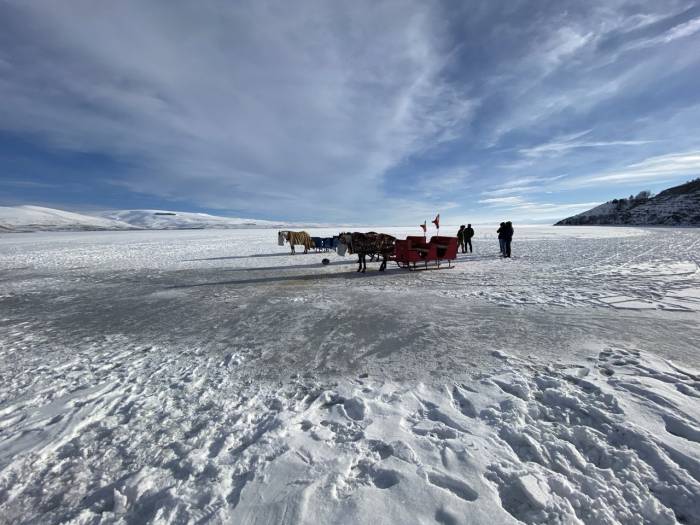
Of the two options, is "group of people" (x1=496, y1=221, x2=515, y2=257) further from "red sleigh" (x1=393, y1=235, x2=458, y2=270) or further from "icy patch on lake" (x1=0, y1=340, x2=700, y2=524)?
"icy patch on lake" (x1=0, y1=340, x2=700, y2=524)

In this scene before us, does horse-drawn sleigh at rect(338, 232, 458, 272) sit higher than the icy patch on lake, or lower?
higher

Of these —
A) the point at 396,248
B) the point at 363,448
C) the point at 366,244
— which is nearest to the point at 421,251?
the point at 396,248

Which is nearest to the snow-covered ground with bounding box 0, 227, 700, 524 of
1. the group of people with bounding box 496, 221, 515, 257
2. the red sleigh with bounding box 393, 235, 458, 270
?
the red sleigh with bounding box 393, 235, 458, 270

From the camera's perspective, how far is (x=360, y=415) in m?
2.86

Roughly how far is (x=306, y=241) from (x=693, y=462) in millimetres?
18732

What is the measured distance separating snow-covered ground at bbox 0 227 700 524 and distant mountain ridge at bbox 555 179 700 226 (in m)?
85.5

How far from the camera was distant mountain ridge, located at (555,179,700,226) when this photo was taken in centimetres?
7144

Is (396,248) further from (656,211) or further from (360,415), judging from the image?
(656,211)

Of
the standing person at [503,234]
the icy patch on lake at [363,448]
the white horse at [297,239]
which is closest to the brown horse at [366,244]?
the standing person at [503,234]

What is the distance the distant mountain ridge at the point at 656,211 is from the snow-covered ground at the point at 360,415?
85508 mm

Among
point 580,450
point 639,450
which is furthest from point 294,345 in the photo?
point 639,450

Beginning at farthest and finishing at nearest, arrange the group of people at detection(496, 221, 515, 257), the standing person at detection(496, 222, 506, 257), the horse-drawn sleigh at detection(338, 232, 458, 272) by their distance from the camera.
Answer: the standing person at detection(496, 222, 506, 257), the group of people at detection(496, 221, 515, 257), the horse-drawn sleigh at detection(338, 232, 458, 272)

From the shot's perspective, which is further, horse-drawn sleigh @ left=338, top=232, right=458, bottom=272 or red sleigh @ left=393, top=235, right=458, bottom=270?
red sleigh @ left=393, top=235, right=458, bottom=270

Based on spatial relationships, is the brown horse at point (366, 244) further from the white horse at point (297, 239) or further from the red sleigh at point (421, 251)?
the white horse at point (297, 239)
